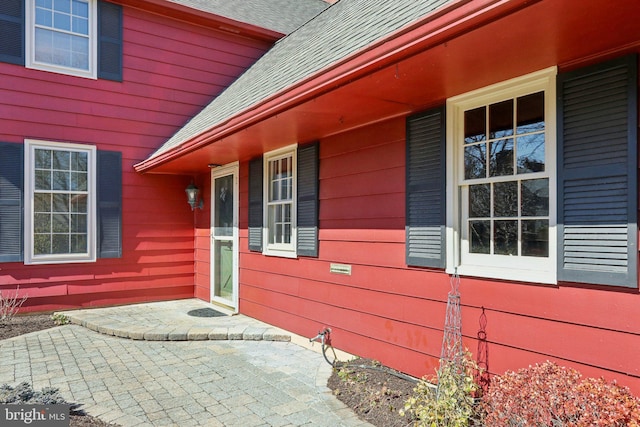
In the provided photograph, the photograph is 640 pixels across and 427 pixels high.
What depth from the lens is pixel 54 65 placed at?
19.4 feet

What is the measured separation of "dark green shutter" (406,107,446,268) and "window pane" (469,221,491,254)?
0.66 ft

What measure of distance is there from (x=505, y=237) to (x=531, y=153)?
568 mm

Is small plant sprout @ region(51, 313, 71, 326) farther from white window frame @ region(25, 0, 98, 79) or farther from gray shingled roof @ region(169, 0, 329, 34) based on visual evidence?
gray shingled roof @ region(169, 0, 329, 34)

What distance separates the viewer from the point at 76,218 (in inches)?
242

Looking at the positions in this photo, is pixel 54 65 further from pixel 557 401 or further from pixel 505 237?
pixel 557 401

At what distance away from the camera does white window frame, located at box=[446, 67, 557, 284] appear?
2512 millimetres

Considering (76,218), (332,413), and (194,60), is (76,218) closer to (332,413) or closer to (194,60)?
(194,60)

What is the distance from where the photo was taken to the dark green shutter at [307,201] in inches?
175

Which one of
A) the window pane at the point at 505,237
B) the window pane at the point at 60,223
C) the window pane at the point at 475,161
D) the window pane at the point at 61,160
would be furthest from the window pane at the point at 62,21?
the window pane at the point at 505,237

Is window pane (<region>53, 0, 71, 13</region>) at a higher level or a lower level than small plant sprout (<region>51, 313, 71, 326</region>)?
higher

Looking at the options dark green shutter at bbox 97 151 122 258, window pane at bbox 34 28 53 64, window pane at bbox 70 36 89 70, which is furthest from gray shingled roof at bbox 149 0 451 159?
window pane at bbox 34 28 53 64

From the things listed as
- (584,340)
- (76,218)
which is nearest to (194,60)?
(76,218)

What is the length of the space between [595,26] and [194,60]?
6.27 metres

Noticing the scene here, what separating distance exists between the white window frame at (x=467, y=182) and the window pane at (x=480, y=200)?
56mm
